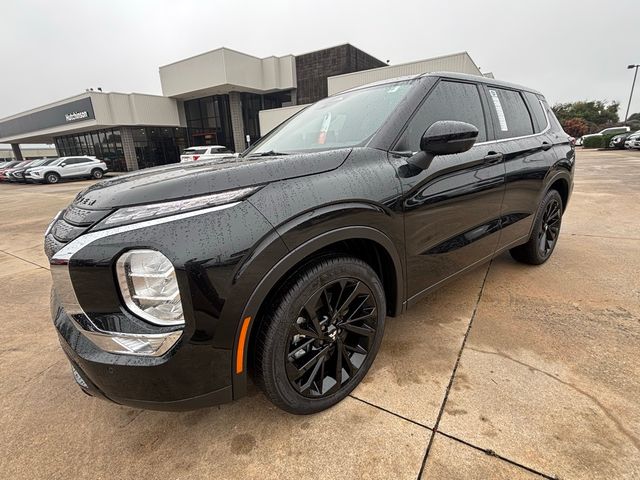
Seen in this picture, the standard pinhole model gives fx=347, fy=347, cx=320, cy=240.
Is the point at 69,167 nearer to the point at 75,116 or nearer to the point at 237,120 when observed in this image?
the point at 75,116

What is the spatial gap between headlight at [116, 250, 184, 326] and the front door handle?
7.25ft

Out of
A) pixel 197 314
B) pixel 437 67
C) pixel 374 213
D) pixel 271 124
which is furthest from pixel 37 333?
pixel 271 124

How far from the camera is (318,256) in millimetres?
1692

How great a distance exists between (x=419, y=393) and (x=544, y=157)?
2542 mm

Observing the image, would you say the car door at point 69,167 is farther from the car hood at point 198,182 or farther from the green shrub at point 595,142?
the green shrub at point 595,142

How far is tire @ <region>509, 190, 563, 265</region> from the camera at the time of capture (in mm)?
3367

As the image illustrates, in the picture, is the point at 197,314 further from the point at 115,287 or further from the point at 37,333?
the point at 37,333

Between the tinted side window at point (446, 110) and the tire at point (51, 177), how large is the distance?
25908 mm

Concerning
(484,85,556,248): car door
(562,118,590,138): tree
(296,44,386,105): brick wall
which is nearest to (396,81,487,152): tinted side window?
(484,85,556,248): car door

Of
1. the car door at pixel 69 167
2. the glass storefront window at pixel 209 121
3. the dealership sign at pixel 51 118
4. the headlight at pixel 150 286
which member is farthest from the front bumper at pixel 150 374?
the dealership sign at pixel 51 118

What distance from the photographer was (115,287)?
1.30 metres

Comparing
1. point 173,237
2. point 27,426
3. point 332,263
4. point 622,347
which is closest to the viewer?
point 173,237

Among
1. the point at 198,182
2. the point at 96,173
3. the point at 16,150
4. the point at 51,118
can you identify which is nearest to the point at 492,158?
the point at 198,182

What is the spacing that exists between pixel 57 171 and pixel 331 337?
26202 millimetres
